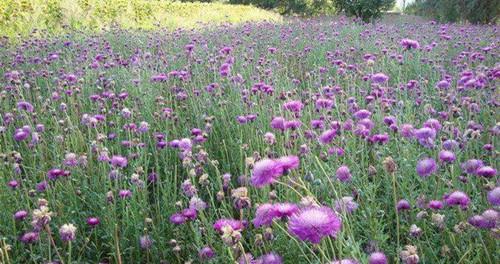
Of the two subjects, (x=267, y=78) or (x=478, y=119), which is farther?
(x=267, y=78)

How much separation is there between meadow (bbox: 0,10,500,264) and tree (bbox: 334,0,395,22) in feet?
68.4

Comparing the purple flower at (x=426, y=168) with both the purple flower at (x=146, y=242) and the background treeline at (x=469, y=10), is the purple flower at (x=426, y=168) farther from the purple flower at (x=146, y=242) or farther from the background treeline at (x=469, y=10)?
the background treeline at (x=469, y=10)

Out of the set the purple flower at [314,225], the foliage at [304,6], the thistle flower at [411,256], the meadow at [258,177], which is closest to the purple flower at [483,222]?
the meadow at [258,177]

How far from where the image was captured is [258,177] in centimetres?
134

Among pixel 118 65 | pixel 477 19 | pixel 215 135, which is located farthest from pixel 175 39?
pixel 477 19

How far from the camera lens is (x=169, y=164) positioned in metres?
3.11

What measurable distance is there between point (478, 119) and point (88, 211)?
2.58m

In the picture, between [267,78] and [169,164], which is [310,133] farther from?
[267,78]

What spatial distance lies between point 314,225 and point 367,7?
2537 centimetres

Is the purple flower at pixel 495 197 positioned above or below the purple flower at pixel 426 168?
above

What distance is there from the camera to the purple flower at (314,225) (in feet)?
3.68

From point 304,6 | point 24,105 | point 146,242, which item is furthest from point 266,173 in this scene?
point 304,6

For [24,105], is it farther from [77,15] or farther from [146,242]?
[77,15]

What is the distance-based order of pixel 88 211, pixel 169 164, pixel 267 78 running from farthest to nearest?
pixel 267 78, pixel 169 164, pixel 88 211
